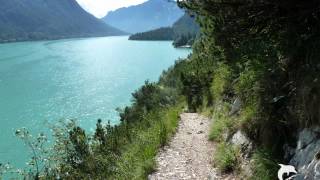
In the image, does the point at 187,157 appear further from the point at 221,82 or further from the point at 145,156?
the point at 221,82

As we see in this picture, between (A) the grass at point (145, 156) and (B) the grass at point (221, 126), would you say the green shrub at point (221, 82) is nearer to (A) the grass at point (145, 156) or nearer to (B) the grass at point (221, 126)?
(B) the grass at point (221, 126)

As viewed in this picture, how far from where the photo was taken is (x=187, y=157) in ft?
35.3

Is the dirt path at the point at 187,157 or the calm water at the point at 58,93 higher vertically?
the dirt path at the point at 187,157

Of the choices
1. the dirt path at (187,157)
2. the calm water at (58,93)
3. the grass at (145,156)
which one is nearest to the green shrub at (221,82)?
the dirt path at (187,157)

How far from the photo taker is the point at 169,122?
14.5 metres

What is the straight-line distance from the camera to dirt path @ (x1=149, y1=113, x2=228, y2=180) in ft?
31.1

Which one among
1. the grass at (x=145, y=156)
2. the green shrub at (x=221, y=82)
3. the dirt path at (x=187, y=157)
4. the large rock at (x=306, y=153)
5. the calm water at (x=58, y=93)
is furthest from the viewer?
the calm water at (x=58, y=93)

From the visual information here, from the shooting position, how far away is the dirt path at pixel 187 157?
947 cm

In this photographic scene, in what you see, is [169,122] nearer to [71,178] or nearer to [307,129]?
[71,178]

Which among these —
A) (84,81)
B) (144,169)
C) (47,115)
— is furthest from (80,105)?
(144,169)

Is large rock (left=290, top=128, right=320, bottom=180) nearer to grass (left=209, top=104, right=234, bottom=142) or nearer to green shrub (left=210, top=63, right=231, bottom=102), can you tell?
grass (left=209, top=104, right=234, bottom=142)

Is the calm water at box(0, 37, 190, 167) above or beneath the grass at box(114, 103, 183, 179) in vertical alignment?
beneath

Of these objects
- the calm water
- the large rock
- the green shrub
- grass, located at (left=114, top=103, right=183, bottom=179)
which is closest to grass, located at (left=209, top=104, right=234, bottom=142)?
the green shrub

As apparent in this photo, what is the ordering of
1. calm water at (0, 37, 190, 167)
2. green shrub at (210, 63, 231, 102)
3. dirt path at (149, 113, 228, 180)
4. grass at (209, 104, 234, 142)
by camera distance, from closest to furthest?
dirt path at (149, 113, 228, 180) → grass at (209, 104, 234, 142) → green shrub at (210, 63, 231, 102) → calm water at (0, 37, 190, 167)
